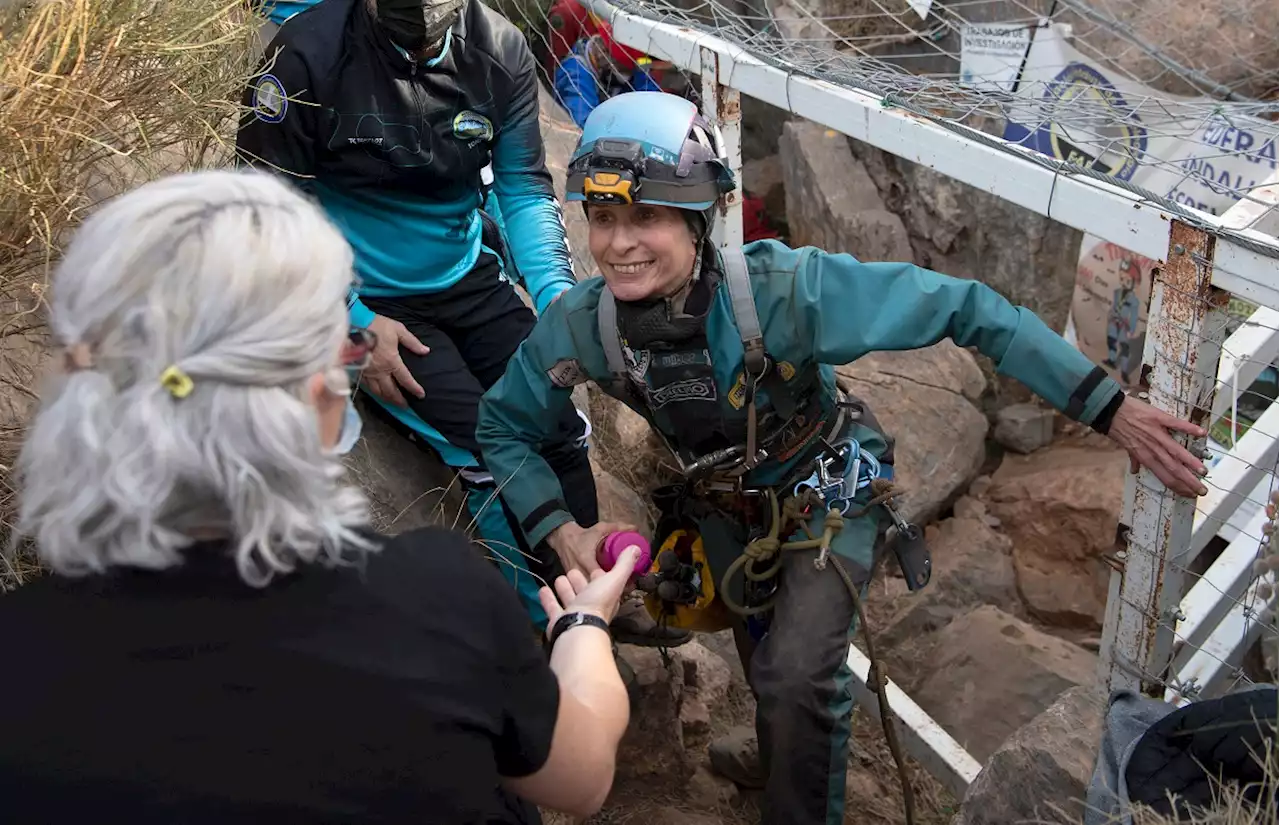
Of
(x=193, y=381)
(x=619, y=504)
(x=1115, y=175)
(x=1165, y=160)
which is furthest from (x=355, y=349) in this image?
(x=1115, y=175)

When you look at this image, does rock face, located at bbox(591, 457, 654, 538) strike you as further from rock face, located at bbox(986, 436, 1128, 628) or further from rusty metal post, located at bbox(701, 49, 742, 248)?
rock face, located at bbox(986, 436, 1128, 628)

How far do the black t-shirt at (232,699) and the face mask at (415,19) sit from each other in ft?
6.83

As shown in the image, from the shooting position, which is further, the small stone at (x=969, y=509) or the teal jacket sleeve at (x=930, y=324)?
the small stone at (x=969, y=509)

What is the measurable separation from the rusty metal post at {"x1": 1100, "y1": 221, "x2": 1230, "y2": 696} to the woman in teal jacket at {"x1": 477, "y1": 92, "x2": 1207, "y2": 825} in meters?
0.14

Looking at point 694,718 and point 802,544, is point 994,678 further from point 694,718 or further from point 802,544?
point 802,544

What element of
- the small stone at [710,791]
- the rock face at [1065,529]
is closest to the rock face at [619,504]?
the small stone at [710,791]

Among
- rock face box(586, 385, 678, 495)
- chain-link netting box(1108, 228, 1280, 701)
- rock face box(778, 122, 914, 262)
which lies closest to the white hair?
chain-link netting box(1108, 228, 1280, 701)

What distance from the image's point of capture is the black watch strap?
1961 mm

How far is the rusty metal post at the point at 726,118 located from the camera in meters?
3.97

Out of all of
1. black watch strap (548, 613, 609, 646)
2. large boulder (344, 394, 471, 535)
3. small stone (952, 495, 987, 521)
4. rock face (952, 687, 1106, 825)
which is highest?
black watch strap (548, 613, 609, 646)

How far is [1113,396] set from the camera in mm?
2562

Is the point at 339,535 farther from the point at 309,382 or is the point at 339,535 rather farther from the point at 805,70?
the point at 805,70

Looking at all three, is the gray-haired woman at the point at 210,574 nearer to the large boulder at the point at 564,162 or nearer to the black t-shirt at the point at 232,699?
the black t-shirt at the point at 232,699

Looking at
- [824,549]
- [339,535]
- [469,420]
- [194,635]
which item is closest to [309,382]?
[339,535]
